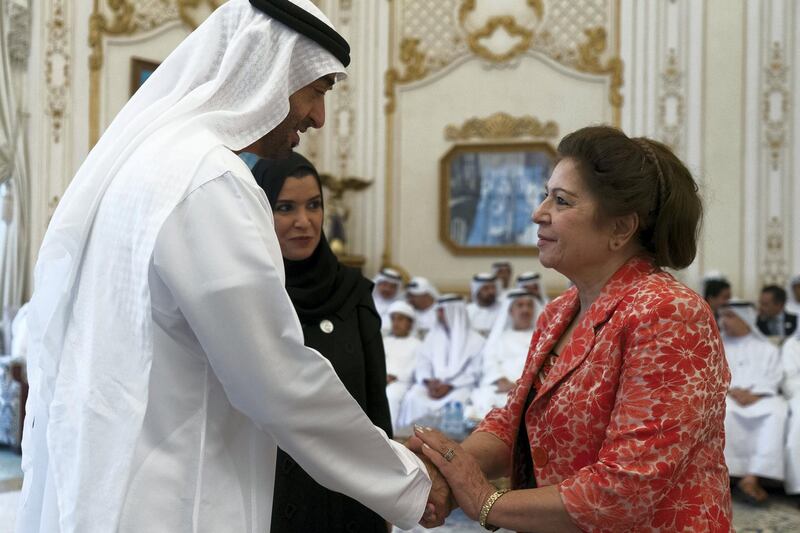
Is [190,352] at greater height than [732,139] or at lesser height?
lesser

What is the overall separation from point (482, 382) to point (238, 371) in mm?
5608

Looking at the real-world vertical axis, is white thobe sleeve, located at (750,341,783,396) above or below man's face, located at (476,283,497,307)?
below

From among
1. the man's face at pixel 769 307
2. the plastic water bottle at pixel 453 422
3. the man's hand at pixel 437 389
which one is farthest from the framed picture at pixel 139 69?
the man's face at pixel 769 307

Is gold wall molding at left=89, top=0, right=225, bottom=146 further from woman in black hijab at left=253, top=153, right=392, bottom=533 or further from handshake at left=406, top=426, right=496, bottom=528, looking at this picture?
handshake at left=406, top=426, right=496, bottom=528

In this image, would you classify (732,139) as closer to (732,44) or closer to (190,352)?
(732,44)

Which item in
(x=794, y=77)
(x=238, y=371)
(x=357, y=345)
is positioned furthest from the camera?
(x=794, y=77)

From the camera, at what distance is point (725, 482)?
1663 mm

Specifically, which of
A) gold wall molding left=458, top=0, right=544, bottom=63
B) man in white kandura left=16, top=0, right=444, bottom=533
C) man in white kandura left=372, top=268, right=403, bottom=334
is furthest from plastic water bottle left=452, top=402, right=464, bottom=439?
gold wall molding left=458, top=0, right=544, bottom=63

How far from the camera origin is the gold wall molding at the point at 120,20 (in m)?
8.11

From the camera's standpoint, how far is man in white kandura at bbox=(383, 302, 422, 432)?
715cm

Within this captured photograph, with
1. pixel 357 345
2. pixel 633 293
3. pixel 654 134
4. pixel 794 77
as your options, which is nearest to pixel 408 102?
pixel 654 134

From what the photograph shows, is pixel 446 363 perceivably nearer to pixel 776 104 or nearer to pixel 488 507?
pixel 776 104

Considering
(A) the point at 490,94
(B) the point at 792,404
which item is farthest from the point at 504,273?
(B) the point at 792,404

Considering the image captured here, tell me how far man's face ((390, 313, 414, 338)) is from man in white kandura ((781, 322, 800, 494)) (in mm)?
3212
